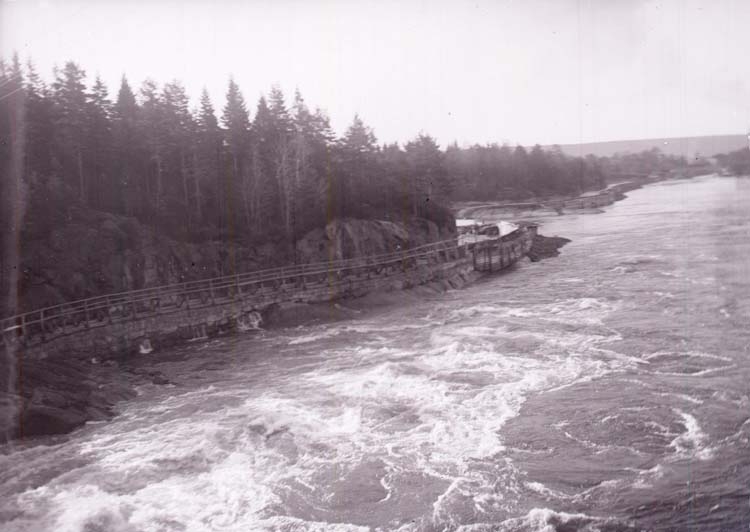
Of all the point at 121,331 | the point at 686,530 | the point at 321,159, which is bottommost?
the point at 686,530

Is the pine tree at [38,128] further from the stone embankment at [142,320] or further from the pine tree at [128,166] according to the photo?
the stone embankment at [142,320]

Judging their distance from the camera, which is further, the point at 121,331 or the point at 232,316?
the point at 232,316

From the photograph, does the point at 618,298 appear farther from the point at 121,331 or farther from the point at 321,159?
the point at 321,159

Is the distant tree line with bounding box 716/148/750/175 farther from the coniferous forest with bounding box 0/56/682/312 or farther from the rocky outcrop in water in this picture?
the coniferous forest with bounding box 0/56/682/312

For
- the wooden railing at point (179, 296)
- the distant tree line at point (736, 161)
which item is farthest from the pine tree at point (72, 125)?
the distant tree line at point (736, 161)

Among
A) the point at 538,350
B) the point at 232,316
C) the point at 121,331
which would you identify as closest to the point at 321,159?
the point at 232,316

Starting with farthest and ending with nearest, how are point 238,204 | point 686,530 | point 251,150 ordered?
point 251,150 → point 238,204 → point 686,530
